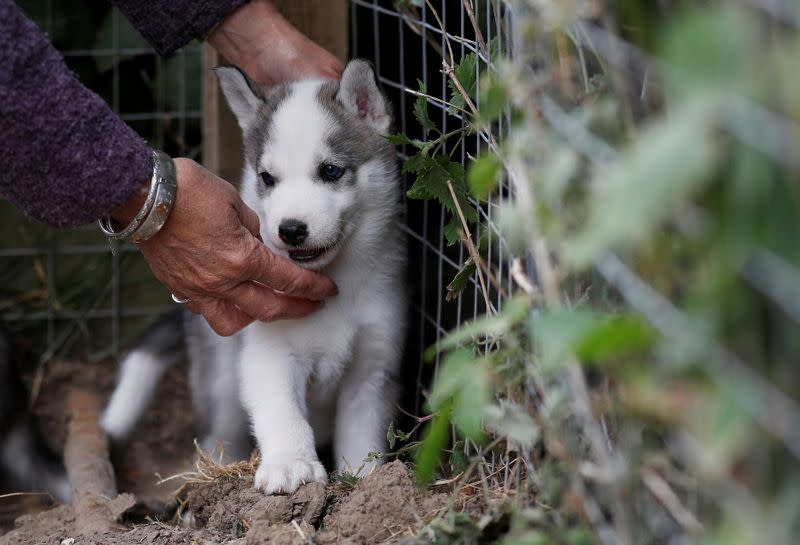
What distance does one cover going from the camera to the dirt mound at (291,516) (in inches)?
84.6

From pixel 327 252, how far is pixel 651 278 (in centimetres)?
170

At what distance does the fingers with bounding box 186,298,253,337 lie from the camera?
2699 millimetres

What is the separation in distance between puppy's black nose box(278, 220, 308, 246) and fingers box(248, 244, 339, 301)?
7cm

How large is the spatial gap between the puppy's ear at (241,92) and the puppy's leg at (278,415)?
723 millimetres

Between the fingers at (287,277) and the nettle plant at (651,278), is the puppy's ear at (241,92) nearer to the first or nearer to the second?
the fingers at (287,277)

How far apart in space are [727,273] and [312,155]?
Result: 6.65 feet

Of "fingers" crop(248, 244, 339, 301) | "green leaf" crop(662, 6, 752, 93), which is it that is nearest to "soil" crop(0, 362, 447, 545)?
"fingers" crop(248, 244, 339, 301)

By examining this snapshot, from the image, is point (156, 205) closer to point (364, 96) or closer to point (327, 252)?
point (327, 252)

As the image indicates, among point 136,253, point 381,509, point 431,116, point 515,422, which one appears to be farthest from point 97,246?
point 515,422

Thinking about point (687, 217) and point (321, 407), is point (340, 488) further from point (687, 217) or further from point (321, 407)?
point (687, 217)

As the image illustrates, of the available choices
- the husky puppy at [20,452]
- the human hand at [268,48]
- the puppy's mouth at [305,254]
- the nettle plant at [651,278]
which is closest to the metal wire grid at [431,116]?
the human hand at [268,48]

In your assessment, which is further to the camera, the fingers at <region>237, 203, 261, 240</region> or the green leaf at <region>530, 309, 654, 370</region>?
the fingers at <region>237, 203, 261, 240</region>

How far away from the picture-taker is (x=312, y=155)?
292cm

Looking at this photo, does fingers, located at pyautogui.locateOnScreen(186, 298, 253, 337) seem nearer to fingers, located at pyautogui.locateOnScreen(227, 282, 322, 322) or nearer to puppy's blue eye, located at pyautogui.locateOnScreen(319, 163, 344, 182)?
fingers, located at pyautogui.locateOnScreen(227, 282, 322, 322)
